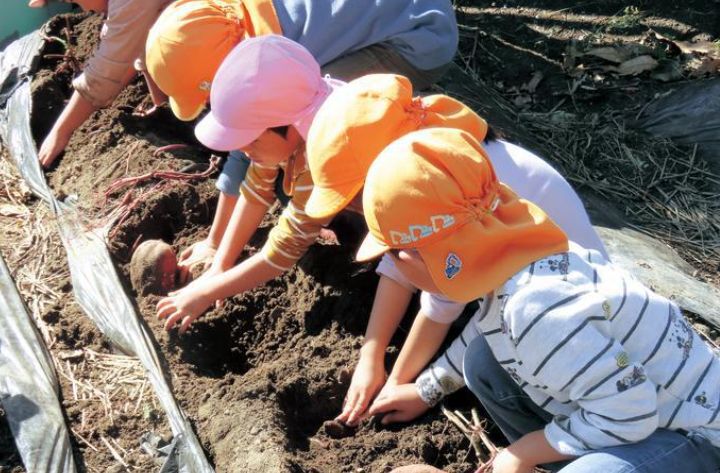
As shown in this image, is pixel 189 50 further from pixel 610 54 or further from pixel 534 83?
pixel 610 54

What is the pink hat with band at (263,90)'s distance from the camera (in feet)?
8.33

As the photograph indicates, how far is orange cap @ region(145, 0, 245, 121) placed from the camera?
2.75 metres

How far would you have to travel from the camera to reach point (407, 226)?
6.16 feet

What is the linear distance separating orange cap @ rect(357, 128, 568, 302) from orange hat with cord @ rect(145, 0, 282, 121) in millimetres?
1036

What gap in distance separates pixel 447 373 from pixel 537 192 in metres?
0.57

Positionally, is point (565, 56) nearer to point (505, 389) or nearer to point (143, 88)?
point (143, 88)

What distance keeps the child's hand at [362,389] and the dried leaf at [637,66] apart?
278 centimetres

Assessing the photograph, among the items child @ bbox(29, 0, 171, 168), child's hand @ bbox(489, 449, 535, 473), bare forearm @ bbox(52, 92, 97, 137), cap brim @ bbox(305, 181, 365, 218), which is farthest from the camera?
bare forearm @ bbox(52, 92, 97, 137)

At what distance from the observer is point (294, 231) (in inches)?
108

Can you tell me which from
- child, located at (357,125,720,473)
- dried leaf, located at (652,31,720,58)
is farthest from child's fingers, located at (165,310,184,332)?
dried leaf, located at (652,31,720,58)

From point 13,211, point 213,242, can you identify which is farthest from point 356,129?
point 13,211

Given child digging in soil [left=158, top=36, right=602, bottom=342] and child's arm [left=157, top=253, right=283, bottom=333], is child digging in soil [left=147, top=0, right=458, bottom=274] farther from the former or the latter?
child's arm [left=157, top=253, right=283, bottom=333]

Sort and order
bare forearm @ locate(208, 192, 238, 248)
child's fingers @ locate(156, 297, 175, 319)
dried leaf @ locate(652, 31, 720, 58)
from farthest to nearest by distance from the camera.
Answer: dried leaf @ locate(652, 31, 720, 58) < bare forearm @ locate(208, 192, 238, 248) < child's fingers @ locate(156, 297, 175, 319)

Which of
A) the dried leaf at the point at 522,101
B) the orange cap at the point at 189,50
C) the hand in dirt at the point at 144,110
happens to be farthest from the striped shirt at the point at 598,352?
the dried leaf at the point at 522,101
